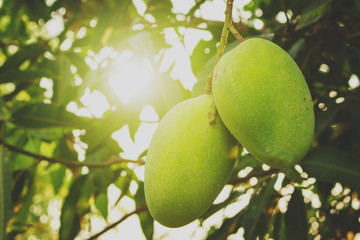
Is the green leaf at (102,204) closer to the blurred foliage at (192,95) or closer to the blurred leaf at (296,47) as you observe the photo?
the blurred foliage at (192,95)

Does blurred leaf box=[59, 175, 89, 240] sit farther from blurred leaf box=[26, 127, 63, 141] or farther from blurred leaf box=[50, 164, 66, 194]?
blurred leaf box=[50, 164, 66, 194]

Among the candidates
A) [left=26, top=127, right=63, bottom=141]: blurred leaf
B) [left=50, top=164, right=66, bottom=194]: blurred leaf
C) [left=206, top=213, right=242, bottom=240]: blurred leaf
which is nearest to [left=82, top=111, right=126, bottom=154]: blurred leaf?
[left=26, top=127, right=63, bottom=141]: blurred leaf

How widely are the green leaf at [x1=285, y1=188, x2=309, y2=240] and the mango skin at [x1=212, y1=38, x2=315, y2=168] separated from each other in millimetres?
563

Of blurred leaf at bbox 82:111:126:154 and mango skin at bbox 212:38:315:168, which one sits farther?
blurred leaf at bbox 82:111:126:154

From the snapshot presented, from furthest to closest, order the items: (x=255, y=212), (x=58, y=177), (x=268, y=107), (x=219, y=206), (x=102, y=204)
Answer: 1. (x=58, y=177)
2. (x=102, y=204)
3. (x=219, y=206)
4. (x=255, y=212)
5. (x=268, y=107)

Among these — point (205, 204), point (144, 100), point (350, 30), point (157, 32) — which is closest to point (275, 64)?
point (205, 204)

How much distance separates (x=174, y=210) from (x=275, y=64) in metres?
0.41

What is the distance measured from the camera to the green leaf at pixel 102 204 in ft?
6.31

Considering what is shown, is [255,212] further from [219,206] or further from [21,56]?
[21,56]

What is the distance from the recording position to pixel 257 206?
1.26 metres

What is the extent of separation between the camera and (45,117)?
1504 millimetres

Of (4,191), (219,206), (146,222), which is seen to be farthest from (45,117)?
(219,206)

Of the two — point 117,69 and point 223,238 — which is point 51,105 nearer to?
point 117,69

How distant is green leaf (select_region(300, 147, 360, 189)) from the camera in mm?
1107
